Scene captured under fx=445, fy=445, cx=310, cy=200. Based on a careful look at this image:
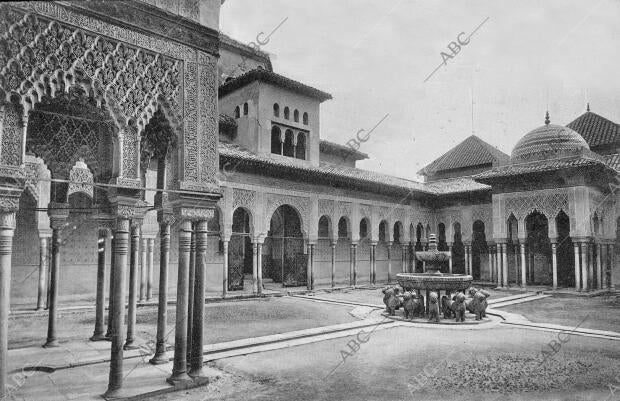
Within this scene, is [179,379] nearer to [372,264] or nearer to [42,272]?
[42,272]

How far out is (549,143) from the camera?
64.5 feet

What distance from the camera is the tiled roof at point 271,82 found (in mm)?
18766

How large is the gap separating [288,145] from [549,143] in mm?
11581

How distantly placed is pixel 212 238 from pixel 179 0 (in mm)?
12211

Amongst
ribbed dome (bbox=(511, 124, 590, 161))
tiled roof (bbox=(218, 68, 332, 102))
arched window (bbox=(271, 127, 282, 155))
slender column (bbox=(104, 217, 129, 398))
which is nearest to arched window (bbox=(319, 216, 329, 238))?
arched window (bbox=(271, 127, 282, 155))

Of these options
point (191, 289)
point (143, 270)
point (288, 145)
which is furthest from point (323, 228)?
point (191, 289)

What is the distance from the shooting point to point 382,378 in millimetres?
6078

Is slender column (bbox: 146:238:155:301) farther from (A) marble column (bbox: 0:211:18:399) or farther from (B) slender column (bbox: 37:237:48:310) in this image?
(A) marble column (bbox: 0:211:18:399)

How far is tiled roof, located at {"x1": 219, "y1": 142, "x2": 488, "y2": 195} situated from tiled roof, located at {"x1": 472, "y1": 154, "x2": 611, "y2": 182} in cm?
203

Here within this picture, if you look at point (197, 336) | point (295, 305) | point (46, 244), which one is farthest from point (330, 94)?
point (197, 336)

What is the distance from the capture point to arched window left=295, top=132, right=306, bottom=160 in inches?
817

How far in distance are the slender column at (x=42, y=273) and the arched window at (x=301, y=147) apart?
36.7ft

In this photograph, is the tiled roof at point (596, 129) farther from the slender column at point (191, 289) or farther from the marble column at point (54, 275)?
the marble column at point (54, 275)

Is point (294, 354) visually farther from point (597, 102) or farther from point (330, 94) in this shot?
point (597, 102)
